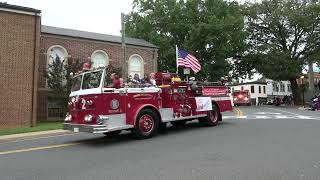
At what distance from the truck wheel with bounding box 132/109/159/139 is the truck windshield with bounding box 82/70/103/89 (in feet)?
5.56

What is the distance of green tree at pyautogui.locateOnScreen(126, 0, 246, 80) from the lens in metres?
51.7

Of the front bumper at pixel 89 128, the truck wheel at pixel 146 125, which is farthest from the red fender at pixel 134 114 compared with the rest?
the front bumper at pixel 89 128

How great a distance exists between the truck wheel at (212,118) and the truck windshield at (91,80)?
528cm

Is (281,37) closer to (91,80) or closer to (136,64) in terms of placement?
(136,64)

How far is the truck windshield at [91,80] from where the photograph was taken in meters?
13.5

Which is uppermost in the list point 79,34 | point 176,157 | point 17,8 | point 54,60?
point 79,34

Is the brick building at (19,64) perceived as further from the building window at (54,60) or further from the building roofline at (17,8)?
the building window at (54,60)

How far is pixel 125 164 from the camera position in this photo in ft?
32.2

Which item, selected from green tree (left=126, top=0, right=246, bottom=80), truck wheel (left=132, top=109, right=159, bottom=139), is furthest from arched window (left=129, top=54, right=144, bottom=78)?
truck wheel (left=132, top=109, right=159, bottom=139)

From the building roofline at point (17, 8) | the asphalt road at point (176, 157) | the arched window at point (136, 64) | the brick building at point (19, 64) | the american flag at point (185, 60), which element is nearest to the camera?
the asphalt road at point (176, 157)

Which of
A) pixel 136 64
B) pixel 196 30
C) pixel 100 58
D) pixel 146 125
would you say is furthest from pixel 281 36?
pixel 146 125

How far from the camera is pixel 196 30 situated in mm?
51062

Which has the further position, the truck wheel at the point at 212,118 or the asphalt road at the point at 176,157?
the truck wheel at the point at 212,118

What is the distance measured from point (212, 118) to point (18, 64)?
1460 centimetres
